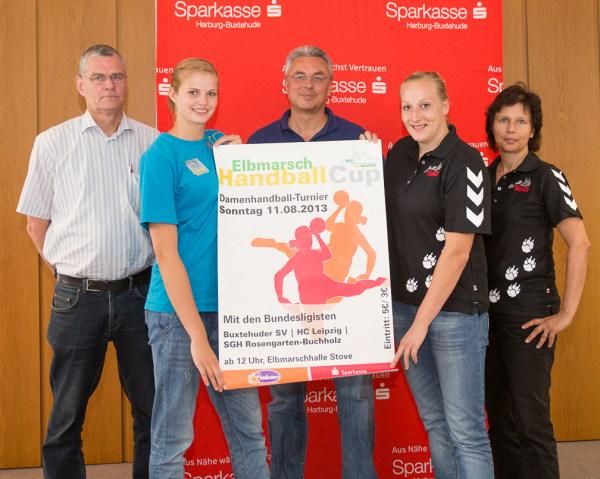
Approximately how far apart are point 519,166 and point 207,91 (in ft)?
4.37

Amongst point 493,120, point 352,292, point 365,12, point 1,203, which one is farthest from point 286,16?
point 1,203

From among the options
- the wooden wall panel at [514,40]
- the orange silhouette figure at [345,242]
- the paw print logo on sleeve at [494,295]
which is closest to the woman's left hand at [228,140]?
the orange silhouette figure at [345,242]

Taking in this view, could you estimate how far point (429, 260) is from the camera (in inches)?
87.3

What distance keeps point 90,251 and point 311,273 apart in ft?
3.19

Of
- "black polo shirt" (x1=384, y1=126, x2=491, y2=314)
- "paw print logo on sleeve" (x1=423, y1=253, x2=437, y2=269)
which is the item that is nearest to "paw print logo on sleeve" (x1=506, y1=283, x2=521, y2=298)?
"black polo shirt" (x1=384, y1=126, x2=491, y2=314)

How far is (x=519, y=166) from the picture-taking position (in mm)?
2568

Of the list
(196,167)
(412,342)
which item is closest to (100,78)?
(196,167)

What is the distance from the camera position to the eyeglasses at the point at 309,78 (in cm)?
270

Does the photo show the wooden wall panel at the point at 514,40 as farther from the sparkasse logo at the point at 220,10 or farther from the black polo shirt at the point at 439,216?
the black polo shirt at the point at 439,216

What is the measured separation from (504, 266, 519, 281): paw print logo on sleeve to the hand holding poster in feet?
2.04

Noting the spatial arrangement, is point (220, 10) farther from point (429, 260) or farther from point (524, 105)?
point (429, 260)

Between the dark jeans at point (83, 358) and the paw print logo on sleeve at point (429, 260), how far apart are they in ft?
3.87

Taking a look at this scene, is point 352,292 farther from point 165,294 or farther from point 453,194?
point 165,294

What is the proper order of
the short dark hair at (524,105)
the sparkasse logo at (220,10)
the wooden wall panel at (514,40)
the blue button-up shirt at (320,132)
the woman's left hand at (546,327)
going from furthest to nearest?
the wooden wall panel at (514,40)
the sparkasse logo at (220,10)
the blue button-up shirt at (320,132)
the short dark hair at (524,105)
the woman's left hand at (546,327)
